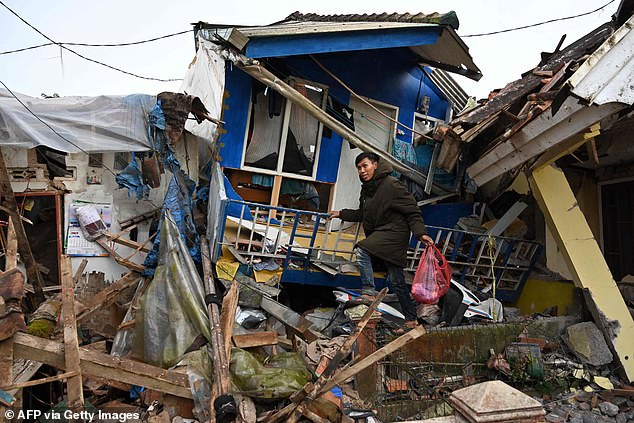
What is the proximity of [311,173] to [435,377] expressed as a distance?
4.02 metres

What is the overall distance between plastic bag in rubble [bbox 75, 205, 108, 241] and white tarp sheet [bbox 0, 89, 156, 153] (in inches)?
38.9

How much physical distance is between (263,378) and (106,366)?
127cm

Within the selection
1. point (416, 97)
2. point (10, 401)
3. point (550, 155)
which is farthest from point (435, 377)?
point (416, 97)

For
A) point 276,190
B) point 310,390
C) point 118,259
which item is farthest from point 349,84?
point 310,390

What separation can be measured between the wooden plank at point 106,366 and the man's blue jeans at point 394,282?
223 centimetres

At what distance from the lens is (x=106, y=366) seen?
3.28m

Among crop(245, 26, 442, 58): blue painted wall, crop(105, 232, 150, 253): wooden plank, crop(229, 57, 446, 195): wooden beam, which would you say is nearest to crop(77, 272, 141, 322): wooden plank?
crop(105, 232, 150, 253): wooden plank

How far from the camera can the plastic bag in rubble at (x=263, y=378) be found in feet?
12.0

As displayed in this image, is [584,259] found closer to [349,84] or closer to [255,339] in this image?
[255,339]

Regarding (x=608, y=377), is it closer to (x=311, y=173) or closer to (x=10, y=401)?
(x=311, y=173)

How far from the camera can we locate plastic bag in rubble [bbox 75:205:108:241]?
681 centimetres

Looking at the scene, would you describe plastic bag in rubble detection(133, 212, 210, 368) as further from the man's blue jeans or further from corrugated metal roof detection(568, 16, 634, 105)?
corrugated metal roof detection(568, 16, 634, 105)

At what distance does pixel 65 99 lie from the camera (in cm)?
717

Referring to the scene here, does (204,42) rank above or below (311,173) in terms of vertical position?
above
